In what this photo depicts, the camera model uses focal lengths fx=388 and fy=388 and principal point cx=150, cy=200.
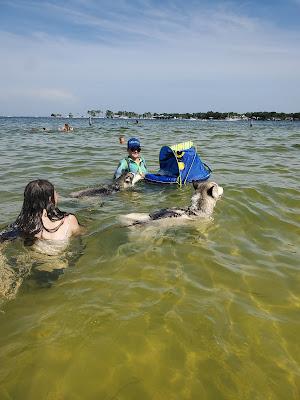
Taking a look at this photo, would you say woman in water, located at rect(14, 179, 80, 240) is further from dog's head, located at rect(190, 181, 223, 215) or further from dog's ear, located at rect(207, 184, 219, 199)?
dog's ear, located at rect(207, 184, 219, 199)

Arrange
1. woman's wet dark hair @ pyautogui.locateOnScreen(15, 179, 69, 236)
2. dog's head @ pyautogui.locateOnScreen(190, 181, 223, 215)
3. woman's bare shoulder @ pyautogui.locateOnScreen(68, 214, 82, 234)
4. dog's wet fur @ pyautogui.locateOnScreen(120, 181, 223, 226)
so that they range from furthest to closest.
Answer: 1. dog's head @ pyautogui.locateOnScreen(190, 181, 223, 215)
2. dog's wet fur @ pyautogui.locateOnScreen(120, 181, 223, 226)
3. woman's bare shoulder @ pyautogui.locateOnScreen(68, 214, 82, 234)
4. woman's wet dark hair @ pyautogui.locateOnScreen(15, 179, 69, 236)

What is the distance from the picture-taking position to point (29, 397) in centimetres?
322

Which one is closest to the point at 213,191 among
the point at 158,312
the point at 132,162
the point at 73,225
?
the point at 73,225

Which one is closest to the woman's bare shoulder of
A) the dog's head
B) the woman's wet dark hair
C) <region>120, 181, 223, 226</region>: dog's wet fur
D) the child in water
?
the woman's wet dark hair

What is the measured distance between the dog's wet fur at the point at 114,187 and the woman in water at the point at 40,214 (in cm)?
349

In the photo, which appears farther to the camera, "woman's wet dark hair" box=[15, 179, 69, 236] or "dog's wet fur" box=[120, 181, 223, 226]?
"dog's wet fur" box=[120, 181, 223, 226]

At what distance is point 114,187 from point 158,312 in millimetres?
5792

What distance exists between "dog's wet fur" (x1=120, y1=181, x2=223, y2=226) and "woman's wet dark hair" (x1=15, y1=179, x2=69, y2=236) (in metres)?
1.65

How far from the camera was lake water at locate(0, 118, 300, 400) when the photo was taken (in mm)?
3406

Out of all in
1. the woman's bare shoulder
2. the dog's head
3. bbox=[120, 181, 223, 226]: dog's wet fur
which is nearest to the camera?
the woman's bare shoulder

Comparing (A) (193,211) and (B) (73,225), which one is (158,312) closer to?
(B) (73,225)

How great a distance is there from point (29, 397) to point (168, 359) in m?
1.27

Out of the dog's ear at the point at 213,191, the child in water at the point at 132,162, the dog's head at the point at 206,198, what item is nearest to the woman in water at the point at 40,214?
the dog's head at the point at 206,198

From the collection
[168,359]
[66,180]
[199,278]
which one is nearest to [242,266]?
[199,278]
